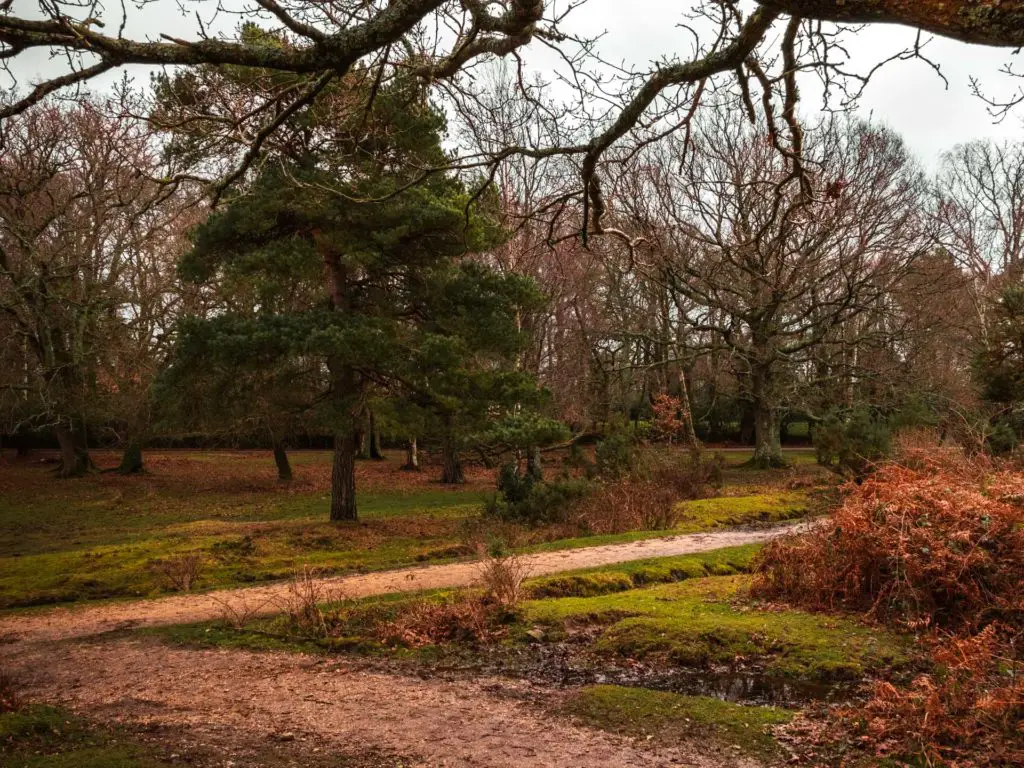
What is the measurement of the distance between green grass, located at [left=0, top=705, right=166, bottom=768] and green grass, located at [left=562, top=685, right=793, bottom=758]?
262cm

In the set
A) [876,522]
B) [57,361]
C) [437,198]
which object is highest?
[437,198]

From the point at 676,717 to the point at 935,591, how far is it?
10.6ft

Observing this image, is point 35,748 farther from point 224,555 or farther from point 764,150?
point 764,150

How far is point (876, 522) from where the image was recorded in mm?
7625

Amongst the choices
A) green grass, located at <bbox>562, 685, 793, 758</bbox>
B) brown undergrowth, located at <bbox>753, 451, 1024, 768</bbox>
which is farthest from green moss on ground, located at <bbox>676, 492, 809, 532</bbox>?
green grass, located at <bbox>562, 685, 793, 758</bbox>

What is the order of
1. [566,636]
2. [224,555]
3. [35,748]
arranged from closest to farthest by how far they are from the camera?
[35,748] → [566,636] → [224,555]

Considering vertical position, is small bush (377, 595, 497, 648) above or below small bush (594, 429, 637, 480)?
below

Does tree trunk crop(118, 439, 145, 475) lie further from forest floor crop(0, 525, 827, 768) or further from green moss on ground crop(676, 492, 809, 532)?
forest floor crop(0, 525, 827, 768)

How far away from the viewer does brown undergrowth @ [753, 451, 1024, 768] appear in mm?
4391

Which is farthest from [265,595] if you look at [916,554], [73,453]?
[73,453]

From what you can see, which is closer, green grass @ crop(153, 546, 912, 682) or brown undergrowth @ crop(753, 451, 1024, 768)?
brown undergrowth @ crop(753, 451, 1024, 768)

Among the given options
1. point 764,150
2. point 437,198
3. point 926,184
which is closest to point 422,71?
point 437,198

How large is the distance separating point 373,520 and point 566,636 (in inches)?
412

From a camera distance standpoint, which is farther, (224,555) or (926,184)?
(926,184)
